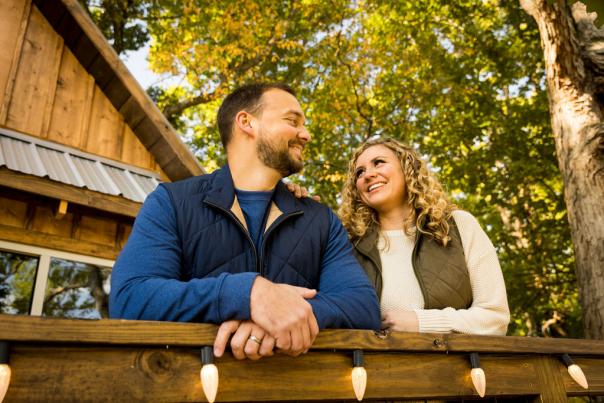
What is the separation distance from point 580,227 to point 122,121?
545 centimetres

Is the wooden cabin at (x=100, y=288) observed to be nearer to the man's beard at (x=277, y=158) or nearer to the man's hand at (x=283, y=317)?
the man's hand at (x=283, y=317)

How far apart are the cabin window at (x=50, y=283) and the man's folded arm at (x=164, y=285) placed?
3112 mm

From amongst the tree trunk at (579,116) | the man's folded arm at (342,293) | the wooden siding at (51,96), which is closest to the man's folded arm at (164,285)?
the man's folded arm at (342,293)

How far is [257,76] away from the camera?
35.7 ft

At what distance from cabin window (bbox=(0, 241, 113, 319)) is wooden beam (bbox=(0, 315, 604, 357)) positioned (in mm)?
3589

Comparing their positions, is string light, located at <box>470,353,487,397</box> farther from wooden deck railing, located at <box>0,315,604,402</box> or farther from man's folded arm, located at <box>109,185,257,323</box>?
man's folded arm, located at <box>109,185,257,323</box>

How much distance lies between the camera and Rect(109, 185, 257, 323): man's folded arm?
4.95ft

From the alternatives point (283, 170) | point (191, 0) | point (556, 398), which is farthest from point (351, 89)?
point (556, 398)

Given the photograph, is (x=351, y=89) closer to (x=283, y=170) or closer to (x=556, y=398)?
(x=283, y=170)

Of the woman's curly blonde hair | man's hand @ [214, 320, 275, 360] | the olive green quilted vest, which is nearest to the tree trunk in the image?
the woman's curly blonde hair

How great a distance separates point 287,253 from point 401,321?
2.30ft

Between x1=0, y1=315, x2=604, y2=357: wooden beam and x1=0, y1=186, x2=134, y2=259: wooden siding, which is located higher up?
x1=0, y1=186, x2=134, y2=259: wooden siding

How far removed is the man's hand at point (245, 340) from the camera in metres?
1.45

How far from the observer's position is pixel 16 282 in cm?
473
